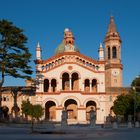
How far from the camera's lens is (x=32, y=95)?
7956 centimetres

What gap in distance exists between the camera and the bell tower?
9594 centimetres

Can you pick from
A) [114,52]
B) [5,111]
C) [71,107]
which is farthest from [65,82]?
[114,52]

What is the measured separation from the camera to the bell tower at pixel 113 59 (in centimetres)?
9594

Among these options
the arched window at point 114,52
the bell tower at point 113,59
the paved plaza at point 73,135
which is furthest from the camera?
the arched window at point 114,52

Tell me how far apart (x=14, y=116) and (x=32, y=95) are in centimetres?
576

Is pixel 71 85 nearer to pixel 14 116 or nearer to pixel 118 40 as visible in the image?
pixel 14 116

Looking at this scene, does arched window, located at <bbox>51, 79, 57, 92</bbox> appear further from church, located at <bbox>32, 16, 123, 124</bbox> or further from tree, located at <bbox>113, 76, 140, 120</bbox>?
tree, located at <bbox>113, 76, 140, 120</bbox>

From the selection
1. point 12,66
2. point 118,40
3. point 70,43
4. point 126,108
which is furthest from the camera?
point 118,40

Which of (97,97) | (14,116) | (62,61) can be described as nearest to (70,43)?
(62,61)

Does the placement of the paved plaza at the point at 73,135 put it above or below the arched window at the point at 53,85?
below

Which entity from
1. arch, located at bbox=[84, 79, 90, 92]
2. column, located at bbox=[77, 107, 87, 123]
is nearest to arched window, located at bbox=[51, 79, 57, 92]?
arch, located at bbox=[84, 79, 90, 92]

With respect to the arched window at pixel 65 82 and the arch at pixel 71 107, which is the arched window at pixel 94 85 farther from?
the arched window at pixel 65 82

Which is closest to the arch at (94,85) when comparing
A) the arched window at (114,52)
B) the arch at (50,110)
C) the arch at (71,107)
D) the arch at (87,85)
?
the arch at (87,85)

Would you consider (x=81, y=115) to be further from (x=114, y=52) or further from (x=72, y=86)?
(x=114, y=52)
